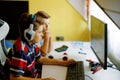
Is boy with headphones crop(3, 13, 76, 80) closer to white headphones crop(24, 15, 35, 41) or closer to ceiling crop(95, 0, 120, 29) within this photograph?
white headphones crop(24, 15, 35, 41)

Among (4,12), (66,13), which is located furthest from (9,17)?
(66,13)

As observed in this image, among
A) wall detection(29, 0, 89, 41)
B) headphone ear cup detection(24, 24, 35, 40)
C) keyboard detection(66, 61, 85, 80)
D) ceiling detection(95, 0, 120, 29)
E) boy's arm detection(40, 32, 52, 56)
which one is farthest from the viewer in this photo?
Result: wall detection(29, 0, 89, 41)

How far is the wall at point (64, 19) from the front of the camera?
11.1 ft

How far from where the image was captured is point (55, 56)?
71.7 inches

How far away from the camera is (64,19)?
3426 millimetres

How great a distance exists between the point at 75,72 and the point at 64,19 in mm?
2128

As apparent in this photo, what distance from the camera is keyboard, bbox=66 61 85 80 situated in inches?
50.6

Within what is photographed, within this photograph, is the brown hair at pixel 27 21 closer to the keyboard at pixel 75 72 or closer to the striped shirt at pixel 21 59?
the striped shirt at pixel 21 59

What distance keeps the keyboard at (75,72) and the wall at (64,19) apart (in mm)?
1924

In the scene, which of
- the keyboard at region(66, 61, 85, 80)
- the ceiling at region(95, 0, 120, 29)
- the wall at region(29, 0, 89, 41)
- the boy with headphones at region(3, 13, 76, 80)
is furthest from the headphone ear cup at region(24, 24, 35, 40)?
the wall at region(29, 0, 89, 41)

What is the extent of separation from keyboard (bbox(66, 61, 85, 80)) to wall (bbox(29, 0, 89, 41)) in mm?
1924

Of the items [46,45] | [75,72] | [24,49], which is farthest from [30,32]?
[46,45]

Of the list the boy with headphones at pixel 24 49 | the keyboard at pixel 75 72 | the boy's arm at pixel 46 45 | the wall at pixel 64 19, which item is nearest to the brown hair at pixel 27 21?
the boy with headphones at pixel 24 49

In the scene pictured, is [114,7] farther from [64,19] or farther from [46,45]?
[64,19]
